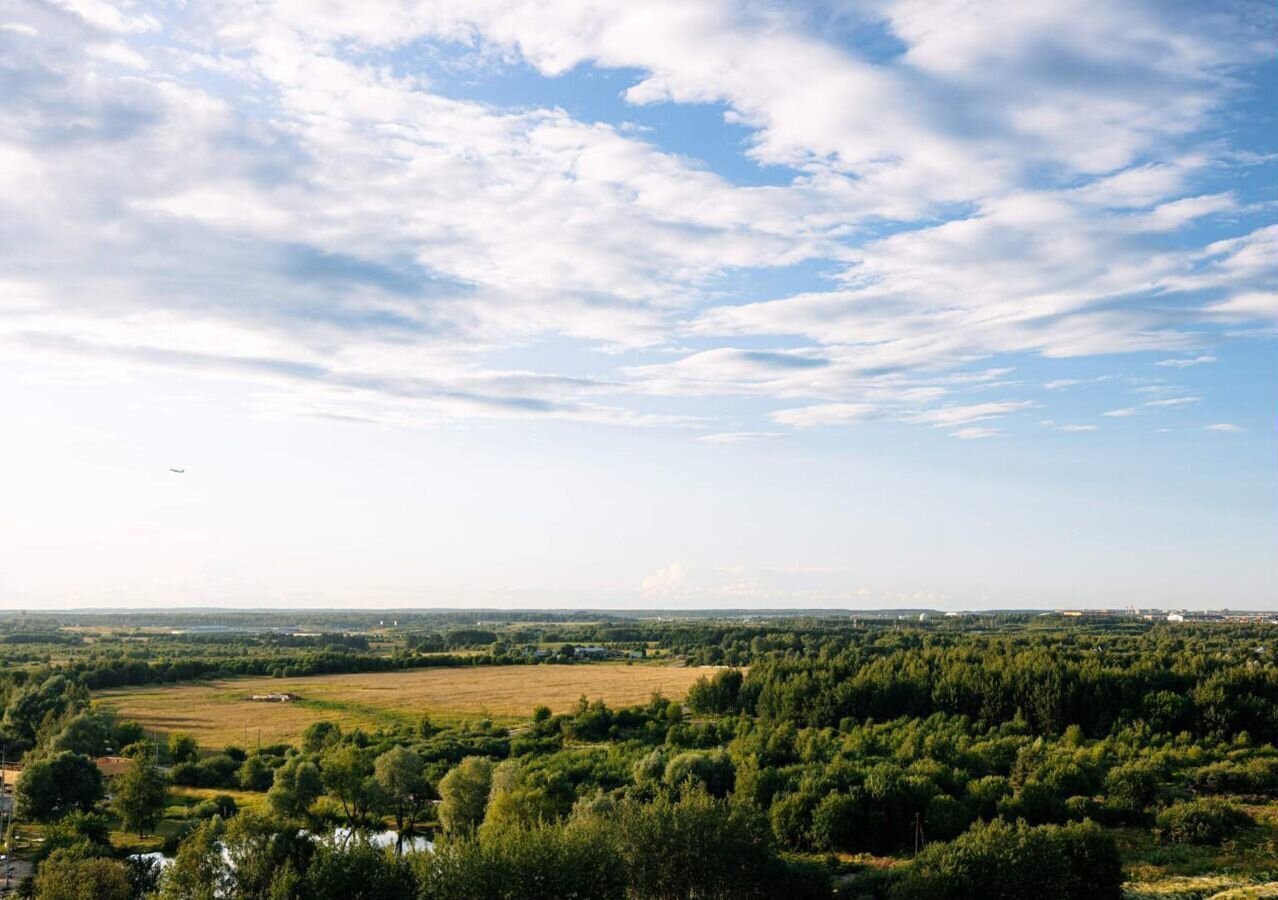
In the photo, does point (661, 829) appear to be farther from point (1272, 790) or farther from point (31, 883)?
point (1272, 790)

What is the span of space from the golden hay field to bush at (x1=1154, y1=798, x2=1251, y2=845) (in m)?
54.8

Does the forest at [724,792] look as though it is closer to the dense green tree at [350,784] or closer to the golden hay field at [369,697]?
the dense green tree at [350,784]

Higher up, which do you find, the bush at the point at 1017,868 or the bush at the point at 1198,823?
the bush at the point at 1017,868

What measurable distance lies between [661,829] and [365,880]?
10.8 metres

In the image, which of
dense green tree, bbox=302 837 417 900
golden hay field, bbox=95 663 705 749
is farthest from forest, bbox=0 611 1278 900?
golden hay field, bbox=95 663 705 749

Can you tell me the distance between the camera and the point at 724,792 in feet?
196

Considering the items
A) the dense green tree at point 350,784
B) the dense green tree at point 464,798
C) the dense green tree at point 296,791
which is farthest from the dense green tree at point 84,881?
the dense green tree at point 464,798

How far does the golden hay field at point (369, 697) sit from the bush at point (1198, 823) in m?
54.8

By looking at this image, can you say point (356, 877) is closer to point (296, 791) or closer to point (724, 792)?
point (296, 791)

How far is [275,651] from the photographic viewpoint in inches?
6841

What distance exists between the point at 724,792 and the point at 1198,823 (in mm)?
25276

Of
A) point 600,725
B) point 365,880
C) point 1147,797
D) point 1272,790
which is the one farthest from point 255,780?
point 1272,790

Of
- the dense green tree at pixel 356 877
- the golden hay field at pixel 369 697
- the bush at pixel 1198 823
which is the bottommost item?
the golden hay field at pixel 369 697

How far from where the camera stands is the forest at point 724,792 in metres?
36.5
